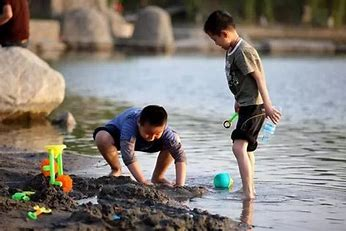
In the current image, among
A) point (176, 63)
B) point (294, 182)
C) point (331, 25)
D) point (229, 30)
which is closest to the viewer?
point (229, 30)

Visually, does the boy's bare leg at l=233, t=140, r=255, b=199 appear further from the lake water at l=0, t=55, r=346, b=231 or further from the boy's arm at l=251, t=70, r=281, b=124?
the boy's arm at l=251, t=70, r=281, b=124

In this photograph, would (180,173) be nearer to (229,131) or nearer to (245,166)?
(245,166)

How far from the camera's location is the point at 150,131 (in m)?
8.07

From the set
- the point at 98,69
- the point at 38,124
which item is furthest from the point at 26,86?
the point at 98,69

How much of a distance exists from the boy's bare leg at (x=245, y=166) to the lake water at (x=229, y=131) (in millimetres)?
100

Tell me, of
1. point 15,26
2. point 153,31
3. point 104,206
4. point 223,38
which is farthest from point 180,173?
point 153,31

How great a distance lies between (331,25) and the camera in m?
53.3

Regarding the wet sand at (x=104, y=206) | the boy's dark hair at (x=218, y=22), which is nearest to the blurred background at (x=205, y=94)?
the wet sand at (x=104, y=206)

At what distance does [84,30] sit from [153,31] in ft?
9.61

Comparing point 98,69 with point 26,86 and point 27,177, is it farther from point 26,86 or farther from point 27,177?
point 27,177

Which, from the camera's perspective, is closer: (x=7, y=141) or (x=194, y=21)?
(x=7, y=141)

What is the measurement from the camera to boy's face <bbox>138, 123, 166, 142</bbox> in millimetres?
8031

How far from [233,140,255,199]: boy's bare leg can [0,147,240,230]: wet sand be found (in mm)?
353

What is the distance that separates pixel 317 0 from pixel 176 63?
74.7 ft
